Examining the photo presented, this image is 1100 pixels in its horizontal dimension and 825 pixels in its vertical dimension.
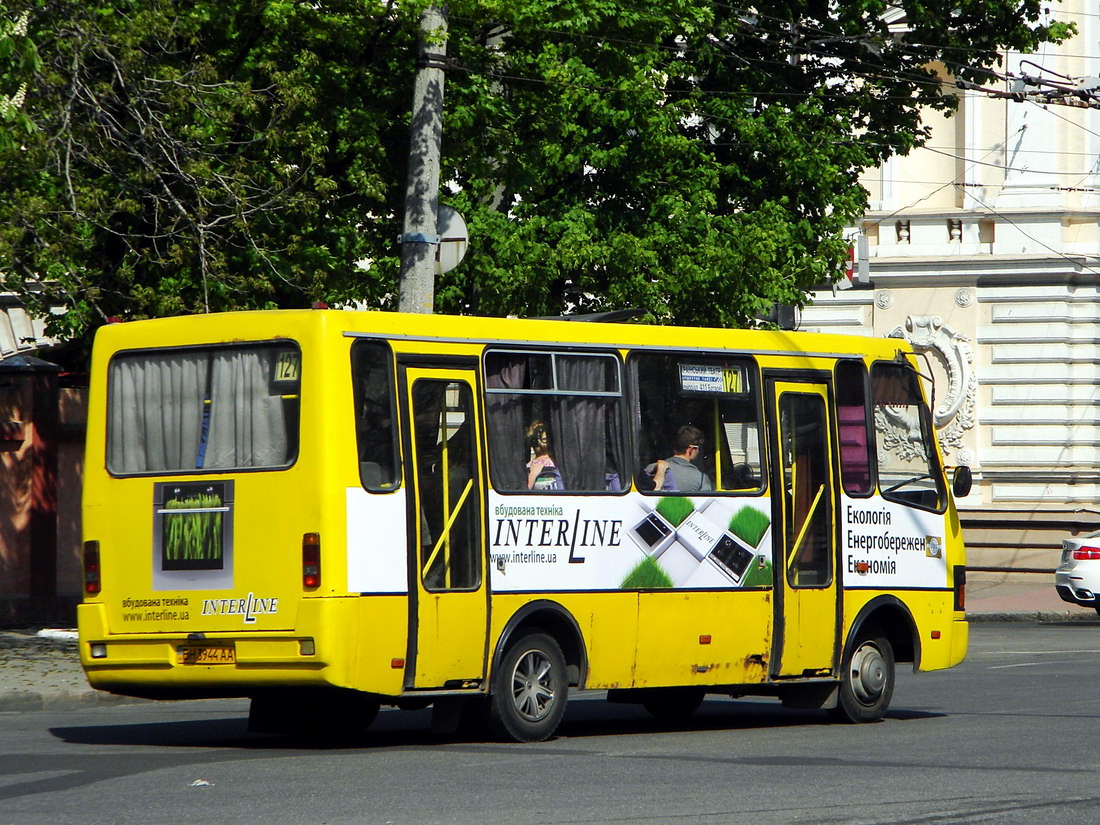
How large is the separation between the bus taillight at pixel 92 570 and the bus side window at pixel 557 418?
2484 mm

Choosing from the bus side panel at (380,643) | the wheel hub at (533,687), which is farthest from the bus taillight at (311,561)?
the wheel hub at (533,687)

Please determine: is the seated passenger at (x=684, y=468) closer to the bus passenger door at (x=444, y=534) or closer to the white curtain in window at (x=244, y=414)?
the bus passenger door at (x=444, y=534)

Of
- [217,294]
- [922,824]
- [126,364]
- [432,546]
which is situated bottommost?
[922,824]

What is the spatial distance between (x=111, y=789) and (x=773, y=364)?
6023 mm

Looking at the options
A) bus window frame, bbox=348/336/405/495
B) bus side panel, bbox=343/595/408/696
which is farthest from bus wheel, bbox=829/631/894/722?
bus window frame, bbox=348/336/405/495

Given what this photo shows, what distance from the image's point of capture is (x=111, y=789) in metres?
9.44

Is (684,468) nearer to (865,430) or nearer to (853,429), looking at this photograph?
(853,429)

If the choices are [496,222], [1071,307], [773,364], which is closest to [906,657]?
[773,364]

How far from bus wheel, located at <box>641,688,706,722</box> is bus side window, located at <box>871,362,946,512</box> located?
6.93ft

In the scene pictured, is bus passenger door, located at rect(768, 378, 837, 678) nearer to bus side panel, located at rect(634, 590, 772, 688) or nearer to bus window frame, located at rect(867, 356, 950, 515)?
bus side panel, located at rect(634, 590, 772, 688)

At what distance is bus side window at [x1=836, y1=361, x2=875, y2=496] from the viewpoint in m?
14.0

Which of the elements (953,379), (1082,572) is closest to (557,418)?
(1082,572)

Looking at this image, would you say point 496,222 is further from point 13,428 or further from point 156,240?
point 13,428

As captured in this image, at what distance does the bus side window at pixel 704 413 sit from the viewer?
12.8 m
